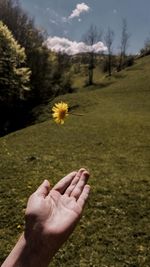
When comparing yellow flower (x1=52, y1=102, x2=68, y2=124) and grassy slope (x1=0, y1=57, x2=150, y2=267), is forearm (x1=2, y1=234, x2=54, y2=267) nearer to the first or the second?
yellow flower (x1=52, y1=102, x2=68, y2=124)

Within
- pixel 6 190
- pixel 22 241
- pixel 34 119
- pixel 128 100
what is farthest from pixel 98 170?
pixel 128 100

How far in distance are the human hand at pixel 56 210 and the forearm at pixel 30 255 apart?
0.06 metres

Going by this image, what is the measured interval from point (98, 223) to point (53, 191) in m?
7.02

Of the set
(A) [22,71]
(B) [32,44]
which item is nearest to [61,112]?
(A) [22,71]

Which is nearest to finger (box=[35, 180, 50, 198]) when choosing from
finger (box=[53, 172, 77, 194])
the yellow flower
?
finger (box=[53, 172, 77, 194])

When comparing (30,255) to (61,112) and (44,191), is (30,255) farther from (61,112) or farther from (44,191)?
(61,112)

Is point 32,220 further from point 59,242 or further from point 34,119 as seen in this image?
point 34,119

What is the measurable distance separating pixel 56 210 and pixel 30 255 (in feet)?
2.65

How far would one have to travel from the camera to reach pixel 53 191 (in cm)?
426

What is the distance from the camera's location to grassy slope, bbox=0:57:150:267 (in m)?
9.61

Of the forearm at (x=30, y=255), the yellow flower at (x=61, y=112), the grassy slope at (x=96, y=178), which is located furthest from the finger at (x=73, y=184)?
the grassy slope at (x=96, y=178)

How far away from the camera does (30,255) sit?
308 centimetres

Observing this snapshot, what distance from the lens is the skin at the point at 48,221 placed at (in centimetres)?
310

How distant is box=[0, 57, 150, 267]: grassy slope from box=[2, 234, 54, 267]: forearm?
6.23m
